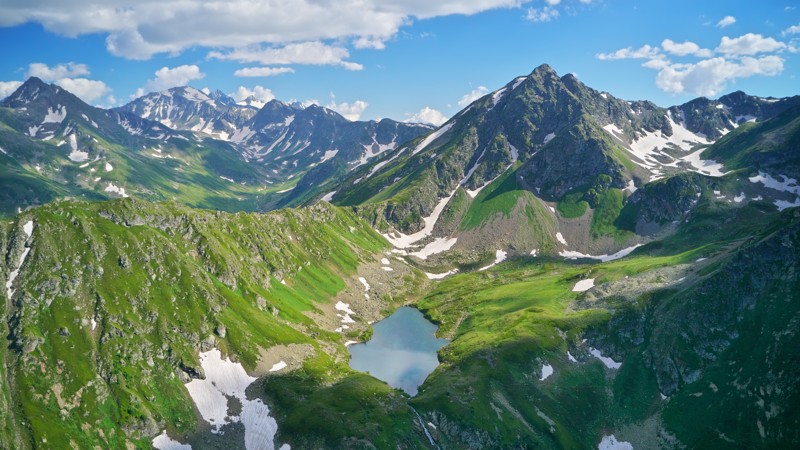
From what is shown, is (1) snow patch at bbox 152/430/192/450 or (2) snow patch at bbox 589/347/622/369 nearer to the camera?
(1) snow patch at bbox 152/430/192/450

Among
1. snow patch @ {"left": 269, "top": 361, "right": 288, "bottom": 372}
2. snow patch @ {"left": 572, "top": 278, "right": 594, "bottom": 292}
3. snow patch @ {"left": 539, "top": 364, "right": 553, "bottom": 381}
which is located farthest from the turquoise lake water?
snow patch @ {"left": 572, "top": 278, "right": 594, "bottom": 292}

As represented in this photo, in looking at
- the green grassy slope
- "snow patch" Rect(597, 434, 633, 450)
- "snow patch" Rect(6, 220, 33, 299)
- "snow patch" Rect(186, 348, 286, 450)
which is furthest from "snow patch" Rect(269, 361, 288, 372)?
"snow patch" Rect(597, 434, 633, 450)

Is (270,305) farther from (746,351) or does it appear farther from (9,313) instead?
(746,351)

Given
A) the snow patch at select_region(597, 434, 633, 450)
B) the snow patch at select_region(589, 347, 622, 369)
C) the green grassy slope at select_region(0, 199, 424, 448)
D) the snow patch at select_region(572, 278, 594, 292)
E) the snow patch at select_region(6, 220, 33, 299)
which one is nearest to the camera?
the green grassy slope at select_region(0, 199, 424, 448)

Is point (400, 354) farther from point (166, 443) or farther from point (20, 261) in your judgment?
point (20, 261)

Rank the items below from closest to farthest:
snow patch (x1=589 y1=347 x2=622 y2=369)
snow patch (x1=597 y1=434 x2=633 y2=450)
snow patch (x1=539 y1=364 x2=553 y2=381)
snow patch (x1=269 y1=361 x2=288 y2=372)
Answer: snow patch (x1=597 y1=434 x2=633 y2=450), snow patch (x1=539 y1=364 x2=553 y2=381), snow patch (x1=269 y1=361 x2=288 y2=372), snow patch (x1=589 y1=347 x2=622 y2=369)

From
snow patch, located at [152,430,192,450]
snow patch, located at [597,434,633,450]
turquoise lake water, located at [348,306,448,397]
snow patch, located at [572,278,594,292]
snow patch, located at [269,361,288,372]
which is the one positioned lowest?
snow patch, located at [597,434,633,450]

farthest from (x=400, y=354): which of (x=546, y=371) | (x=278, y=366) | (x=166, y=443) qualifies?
(x=166, y=443)

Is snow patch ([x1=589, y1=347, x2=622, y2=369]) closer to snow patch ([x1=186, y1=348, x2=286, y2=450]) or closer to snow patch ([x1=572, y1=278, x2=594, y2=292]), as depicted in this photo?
snow patch ([x1=572, y1=278, x2=594, y2=292])

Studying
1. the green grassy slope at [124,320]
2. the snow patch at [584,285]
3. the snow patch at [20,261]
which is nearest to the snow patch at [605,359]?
the snow patch at [584,285]

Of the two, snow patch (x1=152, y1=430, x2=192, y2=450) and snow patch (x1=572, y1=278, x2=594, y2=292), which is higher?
snow patch (x1=152, y1=430, x2=192, y2=450)
